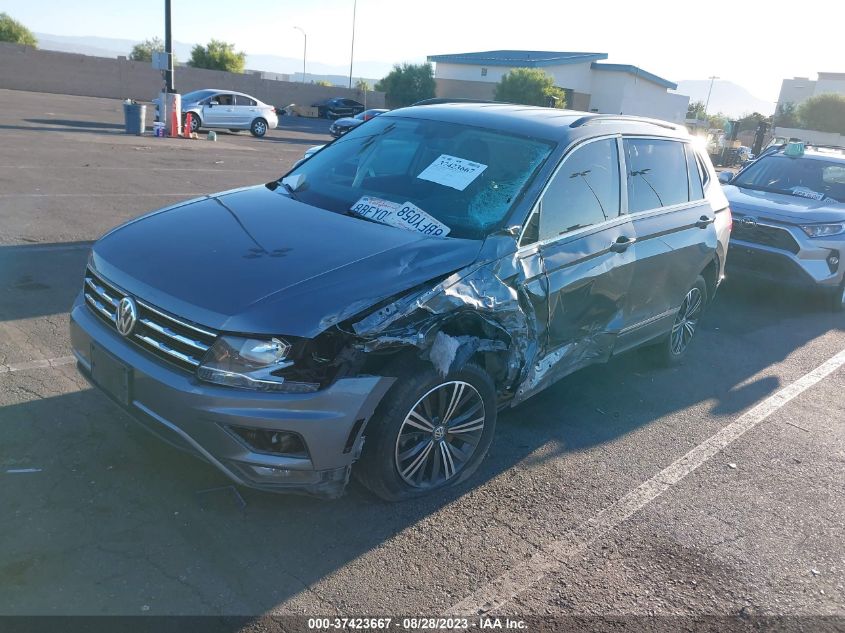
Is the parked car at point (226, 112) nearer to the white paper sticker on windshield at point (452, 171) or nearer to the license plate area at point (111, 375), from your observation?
the white paper sticker on windshield at point (452, 171)

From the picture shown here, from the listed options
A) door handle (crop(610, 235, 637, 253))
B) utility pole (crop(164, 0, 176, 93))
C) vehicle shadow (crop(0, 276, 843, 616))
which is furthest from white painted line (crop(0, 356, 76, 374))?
utility pole (crop(164, 0, 176, 93))

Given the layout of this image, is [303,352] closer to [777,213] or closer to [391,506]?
[391,506]

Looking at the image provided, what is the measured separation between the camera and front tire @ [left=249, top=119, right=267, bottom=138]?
85.5 ft

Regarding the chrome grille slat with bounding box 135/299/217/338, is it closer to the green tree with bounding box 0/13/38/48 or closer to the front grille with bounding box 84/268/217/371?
the front grille with bounding box 84/268/217/371

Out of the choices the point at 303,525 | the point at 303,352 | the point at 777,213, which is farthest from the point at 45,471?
the point at 777,213

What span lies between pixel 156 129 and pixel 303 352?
1985 centimetres

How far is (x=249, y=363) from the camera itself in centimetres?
311

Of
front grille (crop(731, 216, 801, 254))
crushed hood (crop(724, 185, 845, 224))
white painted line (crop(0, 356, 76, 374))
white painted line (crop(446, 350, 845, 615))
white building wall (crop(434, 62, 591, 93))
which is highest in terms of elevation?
white building wall (crop(434, 62, 591, 93))

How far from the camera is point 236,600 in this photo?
2.96m

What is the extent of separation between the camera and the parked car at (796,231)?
332 inches

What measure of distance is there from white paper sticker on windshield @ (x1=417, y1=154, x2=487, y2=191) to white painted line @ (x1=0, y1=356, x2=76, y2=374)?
107 inches

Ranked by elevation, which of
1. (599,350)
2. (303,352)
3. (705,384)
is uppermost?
(303,352)

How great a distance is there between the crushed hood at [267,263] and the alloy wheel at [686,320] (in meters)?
2.98

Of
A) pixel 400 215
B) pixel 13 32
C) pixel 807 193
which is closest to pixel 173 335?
pixel 400 215
